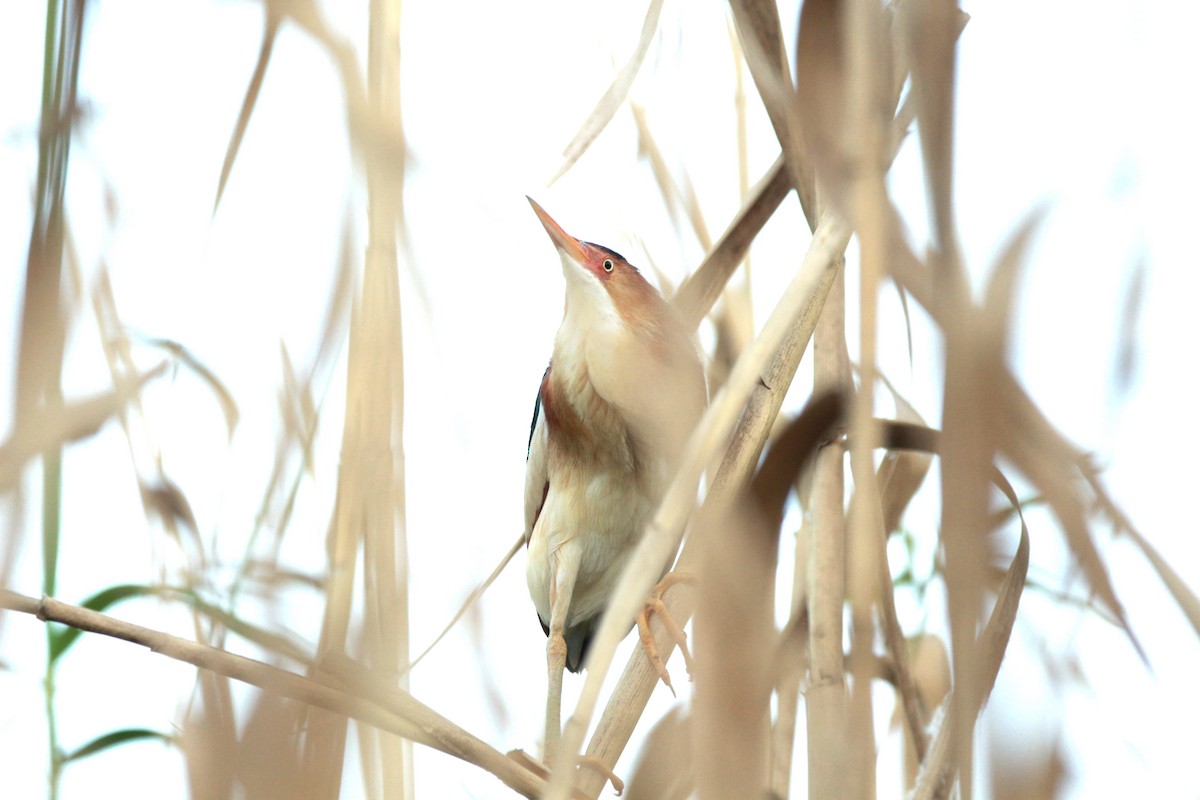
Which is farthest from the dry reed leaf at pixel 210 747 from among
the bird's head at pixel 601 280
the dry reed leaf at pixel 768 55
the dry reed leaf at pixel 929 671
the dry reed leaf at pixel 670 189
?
the bird's head at pixel 601 280

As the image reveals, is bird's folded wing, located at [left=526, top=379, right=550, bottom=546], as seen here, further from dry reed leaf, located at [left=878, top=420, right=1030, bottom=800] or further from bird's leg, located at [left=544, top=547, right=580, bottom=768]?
dry reed leaf, located at [left=878, top=420, right=1030, bottom=800]

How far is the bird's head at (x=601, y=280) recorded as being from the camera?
1.94 metres

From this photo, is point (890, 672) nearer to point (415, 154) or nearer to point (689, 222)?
point (689, 222)

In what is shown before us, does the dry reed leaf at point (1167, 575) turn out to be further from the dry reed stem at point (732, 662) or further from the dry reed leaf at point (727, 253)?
the dry reed leaf at point (727, 253)

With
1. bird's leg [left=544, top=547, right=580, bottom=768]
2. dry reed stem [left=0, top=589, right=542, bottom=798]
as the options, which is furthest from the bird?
dry reed stem [left=0, top=589, right=542, bottom=798]

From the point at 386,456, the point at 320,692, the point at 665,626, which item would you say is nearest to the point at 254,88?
the point at 386,456

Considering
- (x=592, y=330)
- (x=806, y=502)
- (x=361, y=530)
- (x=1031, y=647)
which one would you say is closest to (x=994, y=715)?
(x=1031, y=647)

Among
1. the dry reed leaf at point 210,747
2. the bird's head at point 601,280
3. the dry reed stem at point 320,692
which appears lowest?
the dry reed leaf at point 210,747

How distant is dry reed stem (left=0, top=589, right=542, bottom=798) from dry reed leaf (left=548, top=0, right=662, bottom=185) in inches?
17.2

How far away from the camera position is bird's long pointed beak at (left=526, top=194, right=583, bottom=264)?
1.97 m

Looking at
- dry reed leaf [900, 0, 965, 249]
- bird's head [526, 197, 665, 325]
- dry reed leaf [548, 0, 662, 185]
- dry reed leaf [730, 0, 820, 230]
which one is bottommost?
dry reed leaf [900, 0, 965, 249]

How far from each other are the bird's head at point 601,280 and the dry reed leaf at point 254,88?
131cm

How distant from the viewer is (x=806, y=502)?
1.15 metres

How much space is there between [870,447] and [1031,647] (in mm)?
140
